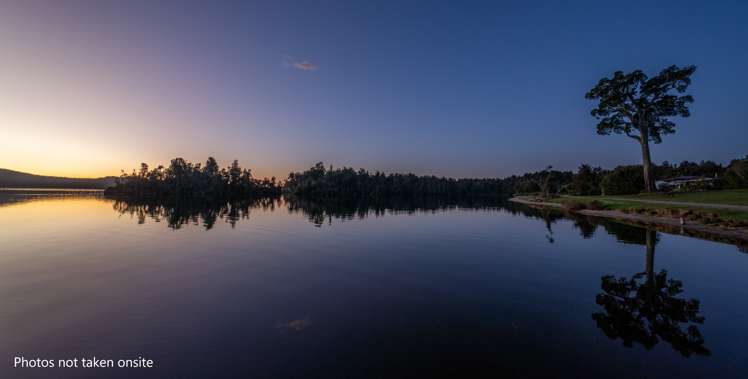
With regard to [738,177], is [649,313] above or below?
below

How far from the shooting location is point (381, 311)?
1004cm

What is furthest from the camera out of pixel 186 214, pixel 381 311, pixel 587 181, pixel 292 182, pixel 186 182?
pixel 292 182

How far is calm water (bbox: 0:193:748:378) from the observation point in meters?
6.96

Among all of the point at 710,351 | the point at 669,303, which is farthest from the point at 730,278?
the point at 710,351

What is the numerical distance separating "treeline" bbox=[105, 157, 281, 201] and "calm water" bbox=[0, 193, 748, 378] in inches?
5099

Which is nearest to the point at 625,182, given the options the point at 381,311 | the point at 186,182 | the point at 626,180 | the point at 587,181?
the point at 626,180

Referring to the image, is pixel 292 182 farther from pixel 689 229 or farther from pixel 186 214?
pixel 689 229

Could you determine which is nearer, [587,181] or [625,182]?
[625,182]

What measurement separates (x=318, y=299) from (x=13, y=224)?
40313mm

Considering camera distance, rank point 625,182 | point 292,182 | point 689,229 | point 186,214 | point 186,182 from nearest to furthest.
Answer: point 689,229 → point 186,214 → point 625,182 → point 186,182 → point 292,182

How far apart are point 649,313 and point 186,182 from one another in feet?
526

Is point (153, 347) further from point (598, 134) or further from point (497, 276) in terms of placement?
point (598, 134)

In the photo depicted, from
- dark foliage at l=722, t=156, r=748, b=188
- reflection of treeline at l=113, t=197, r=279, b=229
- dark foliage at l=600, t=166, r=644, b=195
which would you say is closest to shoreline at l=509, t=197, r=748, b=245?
dark foliage at l=600, t=166, r=644, b=195

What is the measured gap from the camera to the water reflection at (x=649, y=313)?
7980 millimetres
